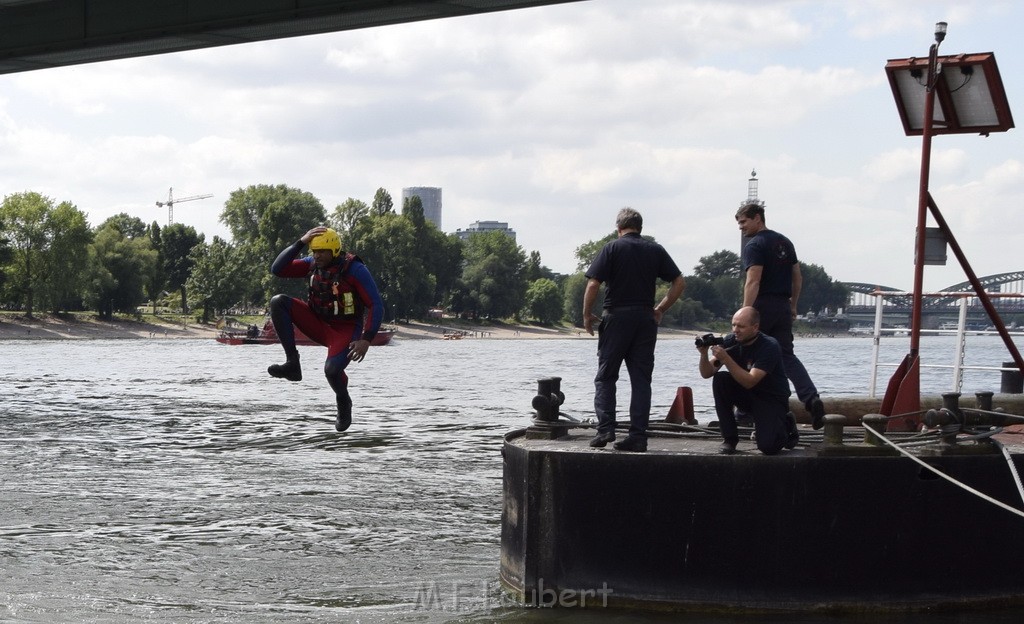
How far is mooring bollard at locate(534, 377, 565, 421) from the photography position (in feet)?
42.2

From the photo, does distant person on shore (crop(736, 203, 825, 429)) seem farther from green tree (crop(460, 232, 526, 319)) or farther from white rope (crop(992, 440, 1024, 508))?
green tree (crop(460, 232, 526, 319))

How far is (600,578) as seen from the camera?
11906 mm

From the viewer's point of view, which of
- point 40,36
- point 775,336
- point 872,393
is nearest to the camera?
point 775,336

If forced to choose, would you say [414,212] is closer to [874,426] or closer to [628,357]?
[628,357]

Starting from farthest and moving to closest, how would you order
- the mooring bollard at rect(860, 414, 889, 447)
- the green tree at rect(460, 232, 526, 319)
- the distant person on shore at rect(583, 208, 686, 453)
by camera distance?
1. the green tree at rect(460, 232, 526, 319)
2. the mooring bollard at rect(860, 414, 889, 447)
3. the distant person on shore at rect(583, 208, 686, 453)

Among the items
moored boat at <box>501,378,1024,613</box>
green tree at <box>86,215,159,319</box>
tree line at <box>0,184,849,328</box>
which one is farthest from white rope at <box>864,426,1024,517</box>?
green tree at <box>86,215,159,319</box>

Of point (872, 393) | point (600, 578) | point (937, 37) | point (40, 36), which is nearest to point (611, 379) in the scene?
point (600, 578)

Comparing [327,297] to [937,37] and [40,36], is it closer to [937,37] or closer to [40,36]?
[937,37]

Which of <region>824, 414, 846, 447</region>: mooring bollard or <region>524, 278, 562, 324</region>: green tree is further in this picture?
<region>524, 278, 562, 324</region>: green tree

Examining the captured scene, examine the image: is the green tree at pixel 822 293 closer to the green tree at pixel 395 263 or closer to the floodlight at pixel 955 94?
the green tree at pixel 395 263

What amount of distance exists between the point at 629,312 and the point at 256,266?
12383 cm

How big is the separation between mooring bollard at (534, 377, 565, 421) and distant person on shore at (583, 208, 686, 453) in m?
0.98

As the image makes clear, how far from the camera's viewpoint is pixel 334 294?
13438 mm

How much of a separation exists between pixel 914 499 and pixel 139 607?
7907 millimetres
